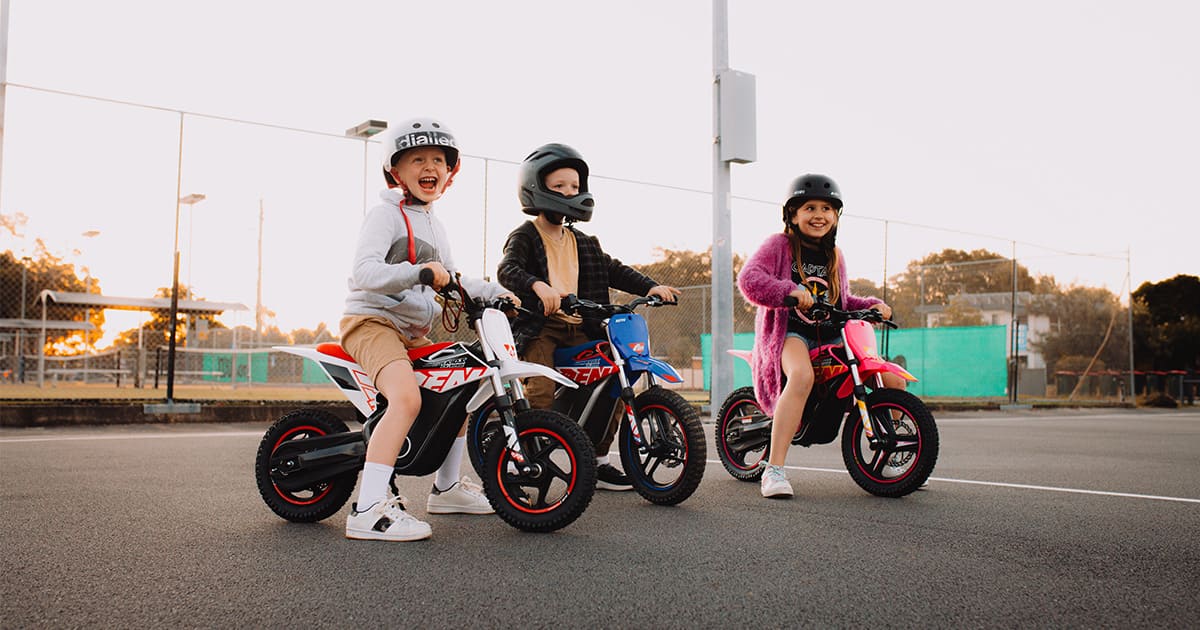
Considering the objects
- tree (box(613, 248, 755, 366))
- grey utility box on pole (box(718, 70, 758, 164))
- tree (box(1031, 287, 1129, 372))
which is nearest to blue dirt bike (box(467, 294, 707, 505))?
grey utility box on pole (box(718, 70, 758, 164))

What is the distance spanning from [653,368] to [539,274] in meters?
0.81

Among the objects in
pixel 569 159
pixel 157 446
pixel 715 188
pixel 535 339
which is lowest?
pixel 157 446

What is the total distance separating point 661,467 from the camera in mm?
4781

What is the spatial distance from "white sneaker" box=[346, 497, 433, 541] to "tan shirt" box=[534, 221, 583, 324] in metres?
1.41

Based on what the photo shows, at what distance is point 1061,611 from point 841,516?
1586 millimetres

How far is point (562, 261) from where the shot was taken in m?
4.88

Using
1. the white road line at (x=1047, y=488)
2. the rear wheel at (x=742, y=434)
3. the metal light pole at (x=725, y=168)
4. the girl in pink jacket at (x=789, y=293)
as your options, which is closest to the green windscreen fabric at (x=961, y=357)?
the metal light pole at (x=725, y=168)

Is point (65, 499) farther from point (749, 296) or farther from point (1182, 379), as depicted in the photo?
point (1182, 379)

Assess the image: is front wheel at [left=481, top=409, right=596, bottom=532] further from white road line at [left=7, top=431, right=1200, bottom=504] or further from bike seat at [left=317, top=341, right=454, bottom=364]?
white road line at [left=7, top=431, right=1200, bottom=504]

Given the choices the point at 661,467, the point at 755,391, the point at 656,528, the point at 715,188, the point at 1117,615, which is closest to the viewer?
the point at 1117,615

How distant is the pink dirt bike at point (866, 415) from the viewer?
4.65 m

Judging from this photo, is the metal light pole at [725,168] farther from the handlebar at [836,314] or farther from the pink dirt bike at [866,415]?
the handlebar at [836,314]

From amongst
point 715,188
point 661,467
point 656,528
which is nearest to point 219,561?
point 656,528

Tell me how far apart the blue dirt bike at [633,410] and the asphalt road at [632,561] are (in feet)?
0.52
